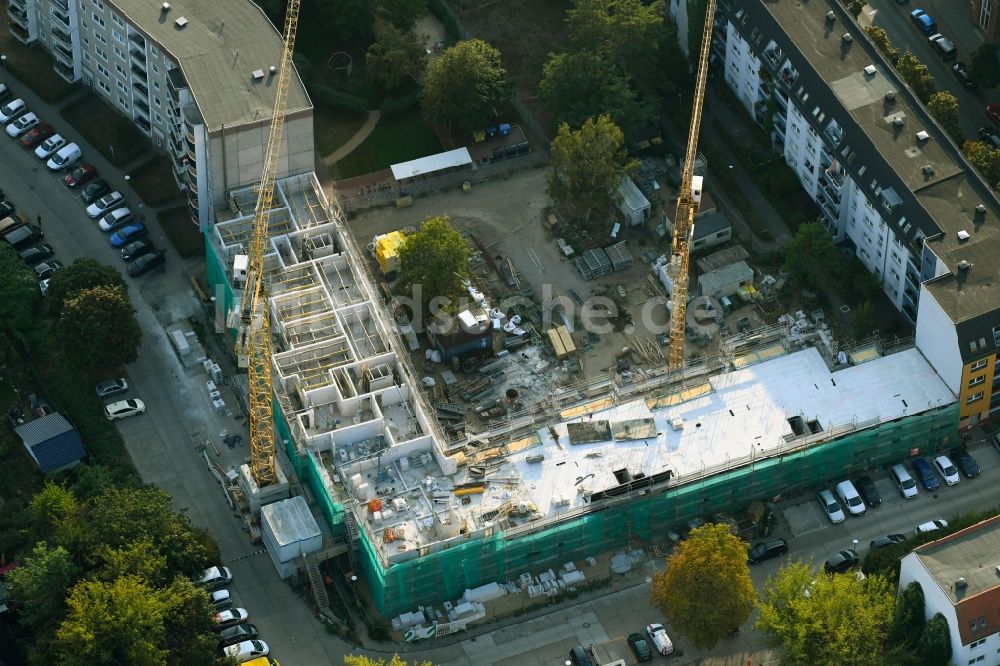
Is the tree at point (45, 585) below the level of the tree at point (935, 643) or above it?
above

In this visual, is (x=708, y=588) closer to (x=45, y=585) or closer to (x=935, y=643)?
(x=935, y=643)

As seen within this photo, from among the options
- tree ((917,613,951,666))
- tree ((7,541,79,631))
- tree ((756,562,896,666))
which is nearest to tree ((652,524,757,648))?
tree ((756,562,896,666))

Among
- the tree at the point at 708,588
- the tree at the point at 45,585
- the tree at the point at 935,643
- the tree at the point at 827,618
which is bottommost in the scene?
the tree at the point at 935,643

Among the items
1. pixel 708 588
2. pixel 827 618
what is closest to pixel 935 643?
pixel 827 618

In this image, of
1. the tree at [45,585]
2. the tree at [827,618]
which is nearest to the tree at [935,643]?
the tree at [827,618]

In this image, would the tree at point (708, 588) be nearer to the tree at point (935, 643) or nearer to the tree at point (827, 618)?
the tree at point (827, 618)

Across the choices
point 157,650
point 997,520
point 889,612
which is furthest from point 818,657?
point 157,650
